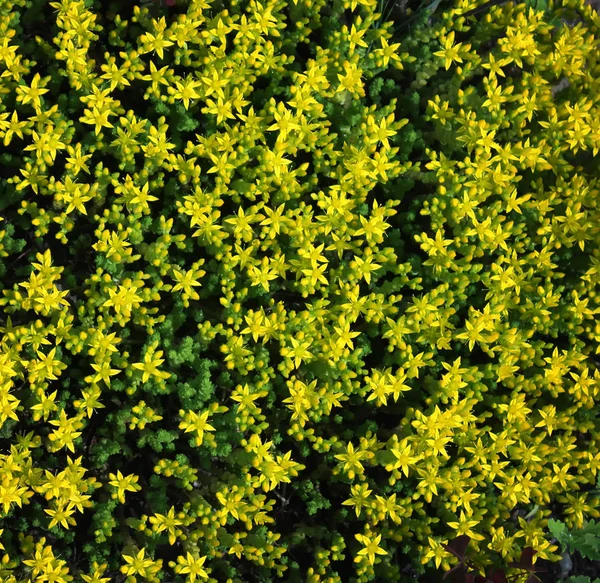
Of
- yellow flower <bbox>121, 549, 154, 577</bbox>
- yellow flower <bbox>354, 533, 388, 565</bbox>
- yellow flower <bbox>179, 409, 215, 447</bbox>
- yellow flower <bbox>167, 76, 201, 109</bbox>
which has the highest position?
yellow flower <bbox>167, 76, 201, 109</bbox>

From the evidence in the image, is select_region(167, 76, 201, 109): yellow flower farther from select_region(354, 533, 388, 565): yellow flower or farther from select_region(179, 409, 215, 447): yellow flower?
select_region(354, 533, 388, 565): yellow flower


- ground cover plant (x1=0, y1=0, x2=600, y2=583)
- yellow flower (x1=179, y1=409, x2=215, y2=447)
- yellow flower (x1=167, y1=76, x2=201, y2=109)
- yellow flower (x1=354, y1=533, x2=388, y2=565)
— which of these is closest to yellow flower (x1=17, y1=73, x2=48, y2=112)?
ground cover plant (x1=0, y1=0, x2=600, y2=583)

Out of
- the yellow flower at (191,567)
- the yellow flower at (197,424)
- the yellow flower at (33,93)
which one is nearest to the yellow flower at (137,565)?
the yellow flower at (191,567)

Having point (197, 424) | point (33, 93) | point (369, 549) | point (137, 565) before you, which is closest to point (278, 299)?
point (197, 424)

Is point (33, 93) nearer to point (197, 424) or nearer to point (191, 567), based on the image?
point (197, 424)

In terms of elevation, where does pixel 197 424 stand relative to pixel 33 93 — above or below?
below

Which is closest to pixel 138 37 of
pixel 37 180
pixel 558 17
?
pixel 37 180

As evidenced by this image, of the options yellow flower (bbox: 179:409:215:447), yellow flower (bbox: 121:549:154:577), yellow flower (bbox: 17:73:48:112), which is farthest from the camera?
yellow flower (bbox: 17:73:48:112)

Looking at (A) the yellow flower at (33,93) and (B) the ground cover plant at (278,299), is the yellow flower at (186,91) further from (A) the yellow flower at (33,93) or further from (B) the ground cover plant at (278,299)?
(A) the yellow flower at (33,93)
